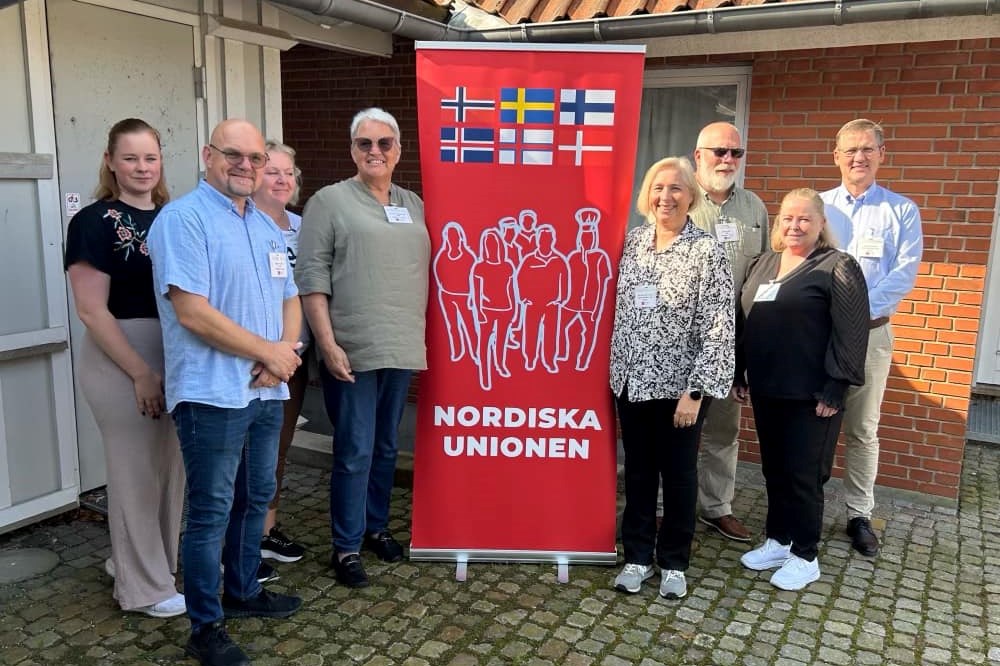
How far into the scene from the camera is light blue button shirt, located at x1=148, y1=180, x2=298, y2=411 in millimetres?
2561

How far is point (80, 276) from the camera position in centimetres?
288

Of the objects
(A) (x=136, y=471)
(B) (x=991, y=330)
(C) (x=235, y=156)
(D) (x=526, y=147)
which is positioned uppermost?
(D) (x=526, y=147)

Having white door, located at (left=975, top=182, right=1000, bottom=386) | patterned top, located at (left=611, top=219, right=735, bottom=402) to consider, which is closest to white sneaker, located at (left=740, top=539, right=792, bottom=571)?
patterned top, located at (left=611, top=219, right=735, bottom=402)

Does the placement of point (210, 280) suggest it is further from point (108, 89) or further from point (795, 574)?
point (795, 574)

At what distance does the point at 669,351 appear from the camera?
10.5 ft

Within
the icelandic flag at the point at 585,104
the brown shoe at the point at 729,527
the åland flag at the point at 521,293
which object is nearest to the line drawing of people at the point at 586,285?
the åland flag at the point at 521,293

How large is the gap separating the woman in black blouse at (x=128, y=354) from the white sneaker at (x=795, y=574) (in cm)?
255

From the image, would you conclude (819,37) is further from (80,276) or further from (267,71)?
(80,276)

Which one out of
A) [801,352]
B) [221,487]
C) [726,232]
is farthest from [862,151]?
[221,487]

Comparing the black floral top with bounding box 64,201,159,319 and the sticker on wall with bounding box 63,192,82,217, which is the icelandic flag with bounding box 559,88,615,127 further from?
the sticker on wall with bounding box 63,192,82,217

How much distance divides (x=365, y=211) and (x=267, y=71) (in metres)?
2.00

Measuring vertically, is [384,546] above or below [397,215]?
below

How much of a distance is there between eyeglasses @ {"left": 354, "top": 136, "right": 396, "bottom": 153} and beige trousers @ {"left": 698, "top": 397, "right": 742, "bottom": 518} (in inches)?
81.3

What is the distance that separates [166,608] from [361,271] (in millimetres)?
1544
